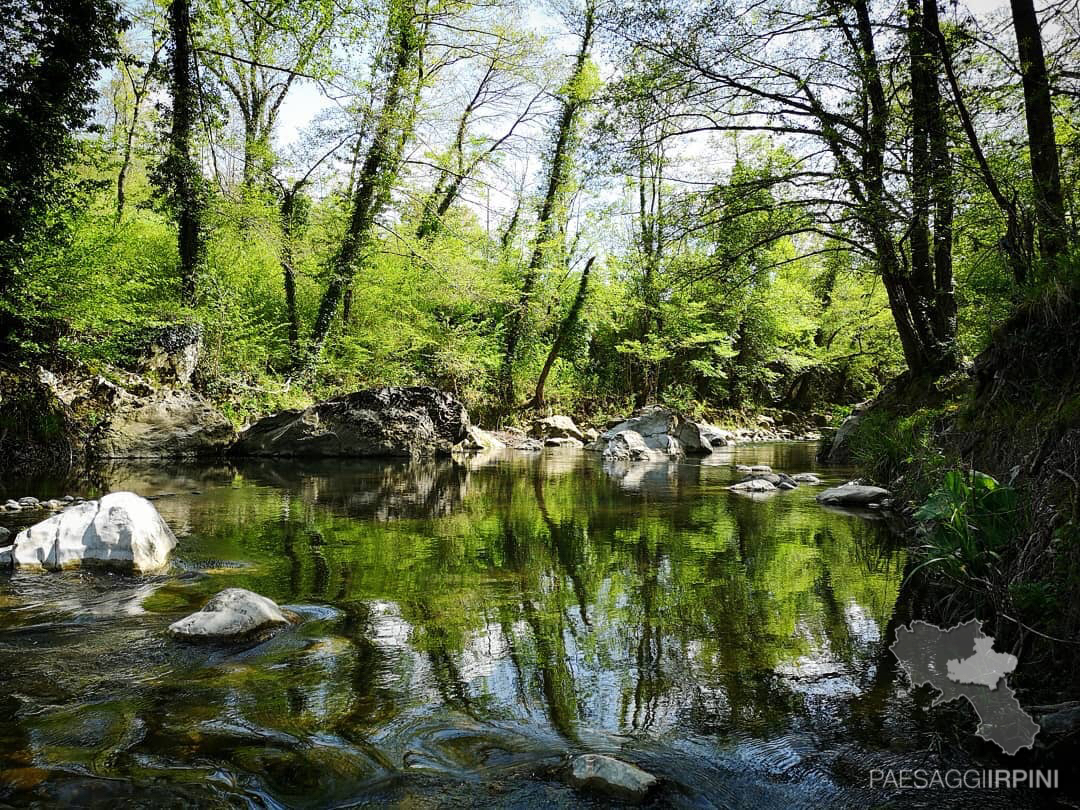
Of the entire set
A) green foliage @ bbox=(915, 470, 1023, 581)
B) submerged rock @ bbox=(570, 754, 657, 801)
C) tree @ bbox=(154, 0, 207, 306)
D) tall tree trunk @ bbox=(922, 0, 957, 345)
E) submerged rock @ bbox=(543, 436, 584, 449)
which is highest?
tree @ bbox=(154, 0, 207, 306)

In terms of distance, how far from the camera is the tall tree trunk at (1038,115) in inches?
241

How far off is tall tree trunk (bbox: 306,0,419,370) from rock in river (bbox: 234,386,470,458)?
2.72 m

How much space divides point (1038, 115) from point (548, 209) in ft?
67.7

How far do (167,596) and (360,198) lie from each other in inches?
643

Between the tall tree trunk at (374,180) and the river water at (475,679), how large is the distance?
13.0m

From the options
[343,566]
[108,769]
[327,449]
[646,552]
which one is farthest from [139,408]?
[108,769]

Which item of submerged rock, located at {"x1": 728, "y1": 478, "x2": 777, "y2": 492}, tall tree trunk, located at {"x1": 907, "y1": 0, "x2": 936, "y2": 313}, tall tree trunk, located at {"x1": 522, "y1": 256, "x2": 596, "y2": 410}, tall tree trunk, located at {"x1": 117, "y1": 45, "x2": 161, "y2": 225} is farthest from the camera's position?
tall tree trunk, located at {"x1": 522, "y1": 256, "x2": 596, "y2": 410}

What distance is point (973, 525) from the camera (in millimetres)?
3484

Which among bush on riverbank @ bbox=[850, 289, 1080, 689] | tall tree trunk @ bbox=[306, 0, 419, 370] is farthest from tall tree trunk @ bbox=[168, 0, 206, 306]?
bush on riverbank @ bbox=[850, 289, 1080, 689]

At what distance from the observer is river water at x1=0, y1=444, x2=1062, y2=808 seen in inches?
92.0

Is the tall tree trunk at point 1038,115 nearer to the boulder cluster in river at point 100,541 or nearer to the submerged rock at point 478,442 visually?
the boulder cluster in river at point 100,541

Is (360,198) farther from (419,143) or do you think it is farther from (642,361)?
(642,361)

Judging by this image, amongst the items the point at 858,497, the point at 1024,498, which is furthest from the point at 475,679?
the point at 858,497

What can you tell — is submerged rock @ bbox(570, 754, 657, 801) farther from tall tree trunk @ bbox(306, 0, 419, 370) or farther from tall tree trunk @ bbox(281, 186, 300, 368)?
tall tree trunk @ bbox(306, 0, 419, 370)
